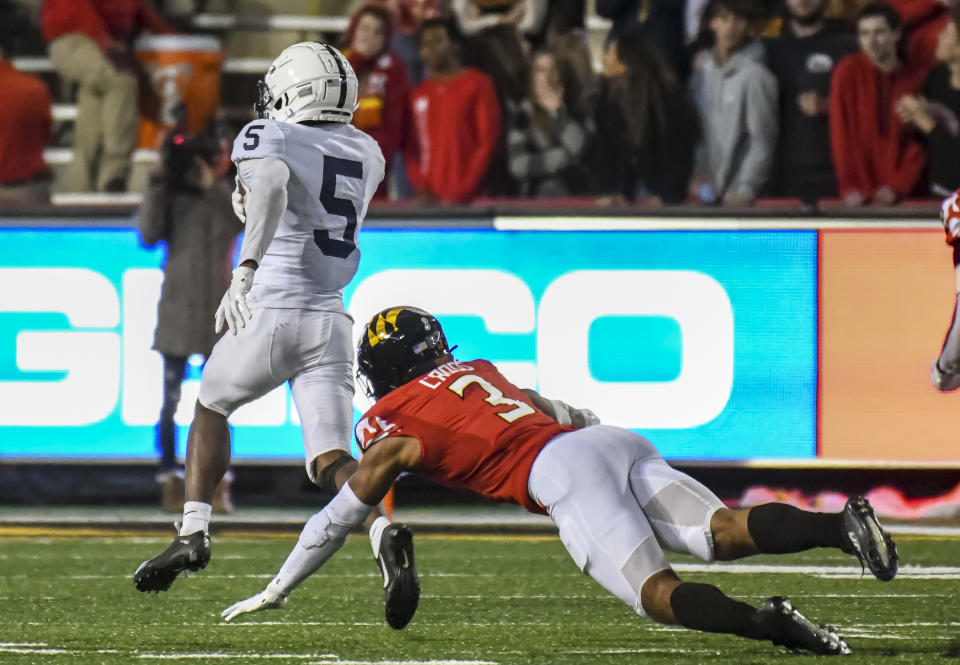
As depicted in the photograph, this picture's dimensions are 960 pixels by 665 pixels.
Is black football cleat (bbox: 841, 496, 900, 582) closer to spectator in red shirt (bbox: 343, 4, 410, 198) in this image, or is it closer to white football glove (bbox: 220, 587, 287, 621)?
white football glove (bbox: 220, 587, 287, 621)

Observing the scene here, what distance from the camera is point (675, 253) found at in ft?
29.3

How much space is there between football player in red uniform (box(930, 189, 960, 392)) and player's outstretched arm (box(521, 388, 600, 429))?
102cm

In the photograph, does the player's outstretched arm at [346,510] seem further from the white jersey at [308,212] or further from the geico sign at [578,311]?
the geico sign at [578,311]

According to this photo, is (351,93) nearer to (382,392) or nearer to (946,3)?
(382,392)

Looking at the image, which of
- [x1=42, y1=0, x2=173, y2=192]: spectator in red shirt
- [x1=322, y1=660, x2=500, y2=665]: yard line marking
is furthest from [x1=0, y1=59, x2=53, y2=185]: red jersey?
[x1=322, y1=660, x2=500, y2=665]: yard line marking

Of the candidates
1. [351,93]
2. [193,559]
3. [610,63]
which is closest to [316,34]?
[610,63]

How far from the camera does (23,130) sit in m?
9.94

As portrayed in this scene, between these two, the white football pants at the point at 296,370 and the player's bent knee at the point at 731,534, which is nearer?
the player's bent knee at the point at 731,534

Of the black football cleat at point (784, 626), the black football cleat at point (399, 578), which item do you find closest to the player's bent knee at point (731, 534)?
the black football cleat at point (784, 626)

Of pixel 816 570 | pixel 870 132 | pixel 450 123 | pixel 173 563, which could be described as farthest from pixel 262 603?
pixel 870 132

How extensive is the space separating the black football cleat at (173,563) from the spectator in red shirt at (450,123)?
13.0 feet

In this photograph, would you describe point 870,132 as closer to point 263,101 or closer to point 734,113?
point 734,113

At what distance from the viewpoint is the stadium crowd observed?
8.96 metres

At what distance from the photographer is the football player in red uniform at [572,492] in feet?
13.9
